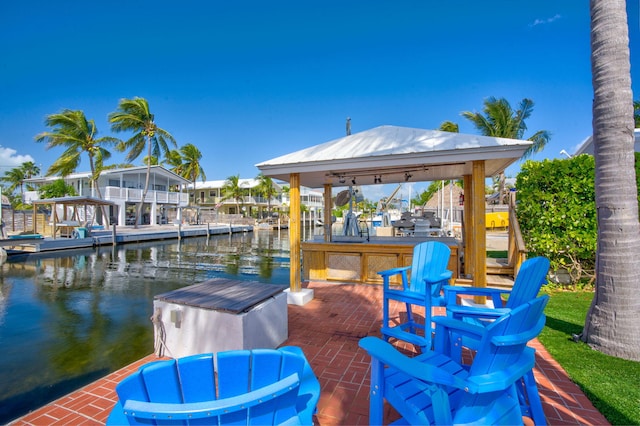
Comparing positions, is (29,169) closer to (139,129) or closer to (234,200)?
(234,200)

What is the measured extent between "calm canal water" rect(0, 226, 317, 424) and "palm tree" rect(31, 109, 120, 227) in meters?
14.1

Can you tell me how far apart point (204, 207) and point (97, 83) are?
25778 mm

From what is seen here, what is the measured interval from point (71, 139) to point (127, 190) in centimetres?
566

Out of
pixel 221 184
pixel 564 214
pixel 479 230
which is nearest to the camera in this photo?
pixel 479 230

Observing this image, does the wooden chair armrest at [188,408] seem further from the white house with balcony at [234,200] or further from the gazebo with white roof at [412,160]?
the white house with balcony at [234,200]

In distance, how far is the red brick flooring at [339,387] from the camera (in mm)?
2277

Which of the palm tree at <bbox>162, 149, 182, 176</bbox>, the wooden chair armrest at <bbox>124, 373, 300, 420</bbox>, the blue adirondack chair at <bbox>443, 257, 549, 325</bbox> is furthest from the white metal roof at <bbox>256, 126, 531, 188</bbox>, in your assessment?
the palm tree at <bbox>162, 149, 182, 176</bbox>

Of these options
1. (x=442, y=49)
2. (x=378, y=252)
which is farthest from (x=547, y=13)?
(x=378, y=252)

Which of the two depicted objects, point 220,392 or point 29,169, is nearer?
point 220,392

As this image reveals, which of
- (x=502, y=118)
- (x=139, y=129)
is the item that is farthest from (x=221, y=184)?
(x=502, y=118)

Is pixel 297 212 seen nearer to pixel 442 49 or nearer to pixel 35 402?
pixel 35 402

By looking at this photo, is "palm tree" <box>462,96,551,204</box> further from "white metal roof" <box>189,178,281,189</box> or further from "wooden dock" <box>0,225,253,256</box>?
"white metal roof" <box>189,178,281,189</box>

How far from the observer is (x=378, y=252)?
633cm

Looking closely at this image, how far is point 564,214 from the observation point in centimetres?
602
